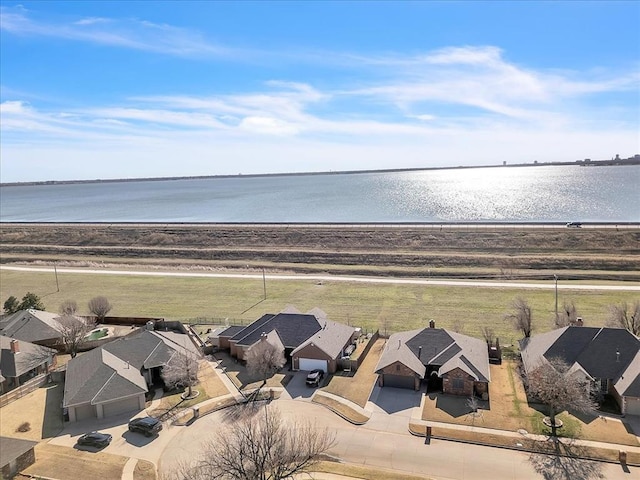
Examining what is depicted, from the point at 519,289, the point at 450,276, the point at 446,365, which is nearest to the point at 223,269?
the point at 450,276

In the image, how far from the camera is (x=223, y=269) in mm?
74750

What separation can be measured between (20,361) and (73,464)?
14708mm

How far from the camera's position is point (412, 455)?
79.9ft

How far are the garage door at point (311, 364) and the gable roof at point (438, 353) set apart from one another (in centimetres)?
435

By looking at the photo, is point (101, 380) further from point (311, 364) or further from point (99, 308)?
point (99, 308)

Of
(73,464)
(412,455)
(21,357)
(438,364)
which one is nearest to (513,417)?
(438,364)

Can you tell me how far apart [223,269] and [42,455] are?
49.9m

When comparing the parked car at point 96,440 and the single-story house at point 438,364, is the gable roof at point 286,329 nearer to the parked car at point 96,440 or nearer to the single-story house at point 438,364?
the single-story house at point 438,364

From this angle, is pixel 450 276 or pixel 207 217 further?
pixel 207 217

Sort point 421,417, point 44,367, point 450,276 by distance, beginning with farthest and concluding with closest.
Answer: point 450,276
point 44,367
point 421,417

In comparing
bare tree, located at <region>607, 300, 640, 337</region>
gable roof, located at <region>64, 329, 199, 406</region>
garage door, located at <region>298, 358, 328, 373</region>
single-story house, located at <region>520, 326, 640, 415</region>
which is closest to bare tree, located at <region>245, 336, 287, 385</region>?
garage door, located at <region>298, 358, 328, 373</region>

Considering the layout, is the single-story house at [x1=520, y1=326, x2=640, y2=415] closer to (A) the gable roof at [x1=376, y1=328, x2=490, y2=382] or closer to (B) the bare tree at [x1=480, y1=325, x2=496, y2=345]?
(A) the gable roof at [x1=376, y1=328, x2=490, y2=382]

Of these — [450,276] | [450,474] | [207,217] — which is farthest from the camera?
[207,217]

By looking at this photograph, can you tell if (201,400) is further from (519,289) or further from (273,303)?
(519,289)
